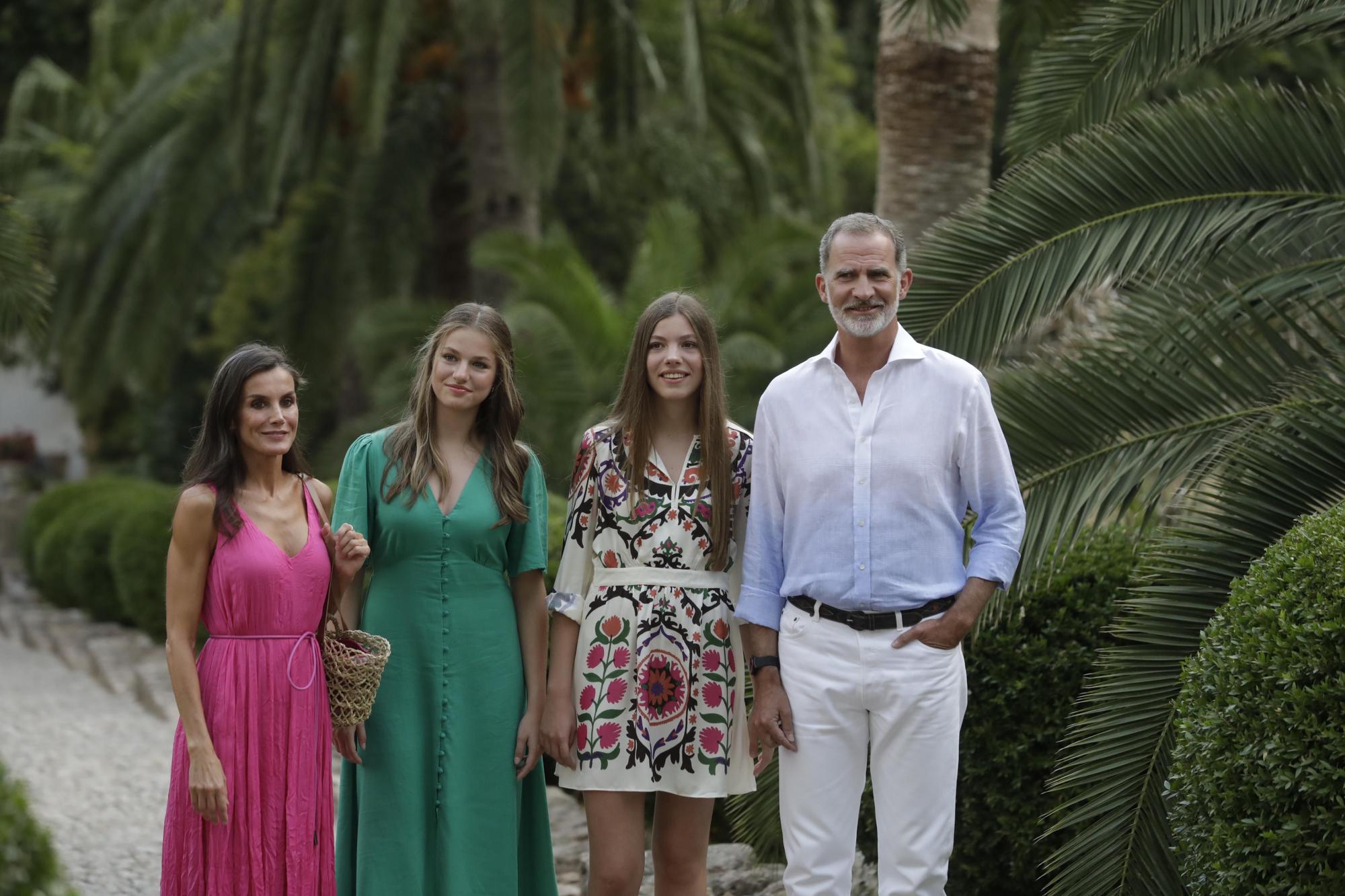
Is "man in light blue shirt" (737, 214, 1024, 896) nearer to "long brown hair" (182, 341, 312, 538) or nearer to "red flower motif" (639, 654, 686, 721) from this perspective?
"red flower motif" (639, 654, 686, 721)

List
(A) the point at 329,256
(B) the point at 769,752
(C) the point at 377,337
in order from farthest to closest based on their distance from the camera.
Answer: (A) the point at 329,256
(C) the point at 377,337
(B) the point at 769,752

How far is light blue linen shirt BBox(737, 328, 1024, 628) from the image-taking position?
11.5 feet

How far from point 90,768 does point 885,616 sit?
22.2 ft

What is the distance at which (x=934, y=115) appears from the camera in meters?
7.32

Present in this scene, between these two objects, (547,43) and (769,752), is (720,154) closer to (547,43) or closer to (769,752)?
(547,43)

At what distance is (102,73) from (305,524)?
67.5ft

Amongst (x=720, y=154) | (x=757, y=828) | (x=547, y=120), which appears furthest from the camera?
(x=720, y=154)

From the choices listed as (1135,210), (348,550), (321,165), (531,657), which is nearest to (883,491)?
(531,657)

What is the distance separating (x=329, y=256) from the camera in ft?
47.1

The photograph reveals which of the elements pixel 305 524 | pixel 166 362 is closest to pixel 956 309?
pixel 305 524

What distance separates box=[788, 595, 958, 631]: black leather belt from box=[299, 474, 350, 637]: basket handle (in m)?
1.29

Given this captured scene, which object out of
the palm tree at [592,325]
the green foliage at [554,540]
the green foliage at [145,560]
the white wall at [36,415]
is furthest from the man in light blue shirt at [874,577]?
the white wall at [36,415]

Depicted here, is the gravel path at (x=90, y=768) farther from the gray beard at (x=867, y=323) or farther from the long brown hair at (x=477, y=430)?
the gray beard at (x=867, y=323)

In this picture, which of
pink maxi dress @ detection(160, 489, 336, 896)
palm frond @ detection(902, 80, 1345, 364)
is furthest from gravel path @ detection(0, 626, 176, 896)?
palm frond @ detection(902, 80, 1345, 364)
